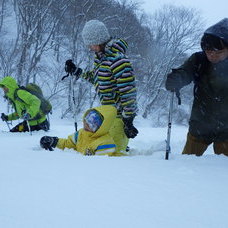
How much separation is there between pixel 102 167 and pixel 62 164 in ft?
1.04

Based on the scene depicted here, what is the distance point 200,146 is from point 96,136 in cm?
124

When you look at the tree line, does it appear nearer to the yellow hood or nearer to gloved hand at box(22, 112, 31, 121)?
gloved hand at box(22, 112, 31, 121)

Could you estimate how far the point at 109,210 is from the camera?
1262 mm

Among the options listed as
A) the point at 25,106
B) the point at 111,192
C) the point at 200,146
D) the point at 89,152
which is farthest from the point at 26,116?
the point at 111,192

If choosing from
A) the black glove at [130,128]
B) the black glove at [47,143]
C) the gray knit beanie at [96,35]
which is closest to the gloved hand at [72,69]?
the gray knit beanie at [96,35]

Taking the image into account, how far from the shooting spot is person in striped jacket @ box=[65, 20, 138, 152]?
10.3ft

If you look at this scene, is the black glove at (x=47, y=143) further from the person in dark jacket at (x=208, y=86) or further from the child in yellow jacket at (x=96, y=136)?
the person in dark jacket at (x=208, y=86)

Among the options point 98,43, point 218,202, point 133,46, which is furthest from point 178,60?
point 218,202

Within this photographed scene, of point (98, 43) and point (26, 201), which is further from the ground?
point (98, 43)

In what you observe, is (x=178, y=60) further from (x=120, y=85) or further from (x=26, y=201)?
(x=26, y=201)

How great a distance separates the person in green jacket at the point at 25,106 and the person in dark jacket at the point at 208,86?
4110mm

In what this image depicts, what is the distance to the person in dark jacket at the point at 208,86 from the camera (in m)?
2.56

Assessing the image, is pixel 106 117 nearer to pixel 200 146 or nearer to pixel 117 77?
pixel 117 77

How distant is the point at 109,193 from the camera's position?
148cm
